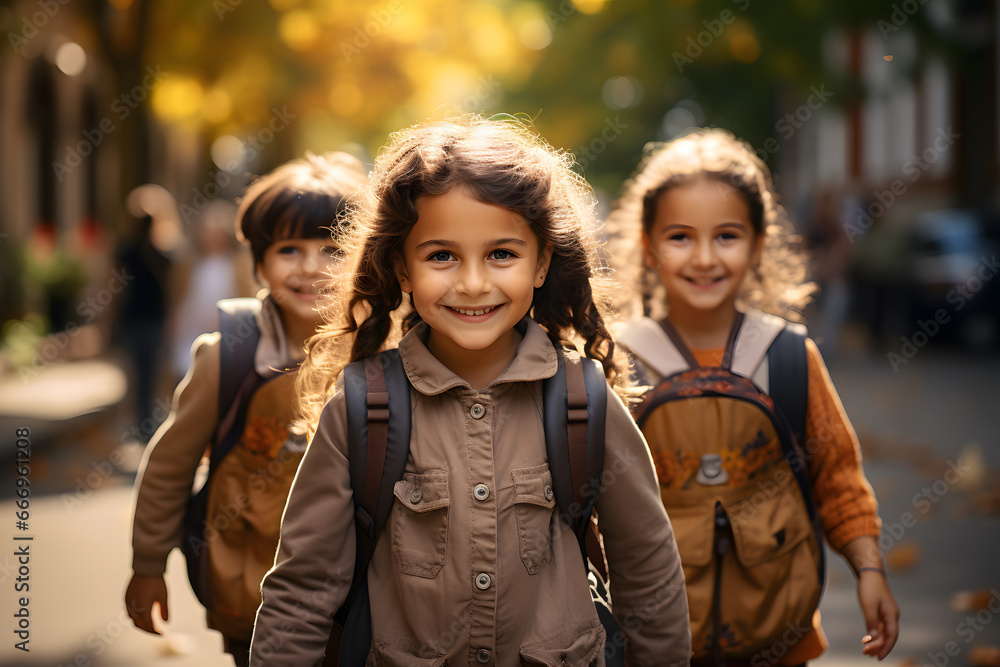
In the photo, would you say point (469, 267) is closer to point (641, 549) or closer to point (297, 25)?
point (641, 549)

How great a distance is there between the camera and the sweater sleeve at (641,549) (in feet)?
7.16

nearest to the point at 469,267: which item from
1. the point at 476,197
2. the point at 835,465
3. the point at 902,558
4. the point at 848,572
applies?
the point at 476,197

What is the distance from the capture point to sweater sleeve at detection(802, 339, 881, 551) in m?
2.79

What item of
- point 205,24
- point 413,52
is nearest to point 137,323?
point 205,24

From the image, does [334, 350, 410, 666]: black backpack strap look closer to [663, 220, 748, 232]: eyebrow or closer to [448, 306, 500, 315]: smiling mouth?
[448, 306, 500, 315]: smiling mouth

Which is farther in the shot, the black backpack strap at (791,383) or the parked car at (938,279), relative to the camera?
the parked car at (938,279)

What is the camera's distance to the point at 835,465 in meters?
2.83

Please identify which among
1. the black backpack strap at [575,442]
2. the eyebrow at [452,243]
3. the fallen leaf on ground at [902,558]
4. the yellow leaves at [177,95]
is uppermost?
the yellow leaves at [177,95]

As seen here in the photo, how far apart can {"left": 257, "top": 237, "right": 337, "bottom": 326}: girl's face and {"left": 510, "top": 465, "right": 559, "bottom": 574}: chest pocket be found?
1036 millimetres

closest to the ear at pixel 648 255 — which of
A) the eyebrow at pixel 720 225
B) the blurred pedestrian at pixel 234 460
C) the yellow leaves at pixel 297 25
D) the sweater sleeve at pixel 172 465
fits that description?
the eyebrow at pixel 720 225

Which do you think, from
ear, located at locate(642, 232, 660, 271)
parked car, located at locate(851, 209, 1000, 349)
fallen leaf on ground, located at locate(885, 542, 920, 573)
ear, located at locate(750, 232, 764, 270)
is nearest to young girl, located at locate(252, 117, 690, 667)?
ear, located at locate(642, 232, 660, 271)

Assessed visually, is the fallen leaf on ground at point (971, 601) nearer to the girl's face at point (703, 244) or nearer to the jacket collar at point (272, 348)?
the girl's face at point (703, 244)

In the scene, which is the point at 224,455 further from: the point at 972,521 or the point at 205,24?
the point at 205,24

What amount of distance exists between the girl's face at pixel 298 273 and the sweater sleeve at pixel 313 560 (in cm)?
86
